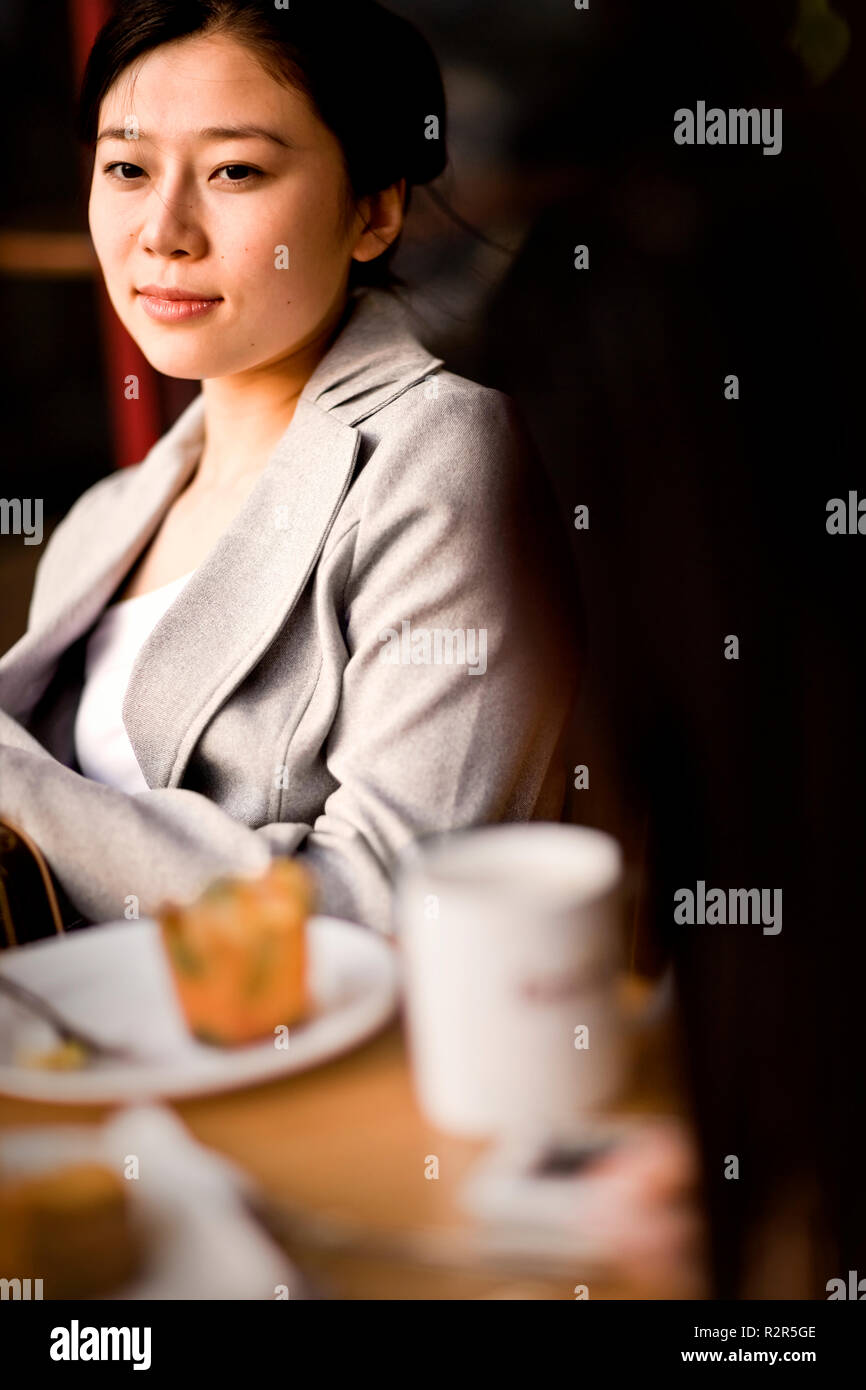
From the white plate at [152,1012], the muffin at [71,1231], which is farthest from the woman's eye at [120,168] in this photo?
the muffin at [71,1231]

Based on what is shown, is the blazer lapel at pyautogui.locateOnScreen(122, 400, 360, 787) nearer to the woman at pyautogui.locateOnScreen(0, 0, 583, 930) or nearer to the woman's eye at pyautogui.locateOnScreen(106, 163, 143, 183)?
the woman at pyautogui.locateOnScreen(0, 0, 583, 930)

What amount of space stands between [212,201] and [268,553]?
0.21 m

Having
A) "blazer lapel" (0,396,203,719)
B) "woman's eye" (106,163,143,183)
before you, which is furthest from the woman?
"blazer lapel" (0,396,203,719)

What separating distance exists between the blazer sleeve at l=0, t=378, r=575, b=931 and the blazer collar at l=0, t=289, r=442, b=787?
3 centimetres

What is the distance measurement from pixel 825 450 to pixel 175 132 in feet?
1.39

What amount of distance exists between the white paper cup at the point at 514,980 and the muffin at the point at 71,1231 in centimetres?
13

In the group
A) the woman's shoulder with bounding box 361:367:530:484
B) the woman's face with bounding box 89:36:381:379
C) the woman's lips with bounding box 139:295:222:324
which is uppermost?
the woman's face with bounding box 89:36:381:379

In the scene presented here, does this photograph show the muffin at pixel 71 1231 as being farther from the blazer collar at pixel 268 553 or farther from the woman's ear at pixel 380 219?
the woman's ear at pixel 380 219

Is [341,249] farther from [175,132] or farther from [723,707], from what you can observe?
[723,707]

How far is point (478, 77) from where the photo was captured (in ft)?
2.47

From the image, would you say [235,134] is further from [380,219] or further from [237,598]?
[237,598]

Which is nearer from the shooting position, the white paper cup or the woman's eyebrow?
the white paper cup

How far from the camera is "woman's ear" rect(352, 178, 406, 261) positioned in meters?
0.83
